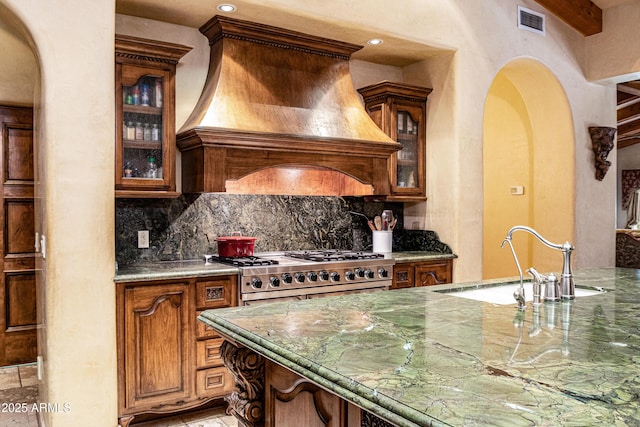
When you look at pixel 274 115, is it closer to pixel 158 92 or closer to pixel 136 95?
pixel 158 92

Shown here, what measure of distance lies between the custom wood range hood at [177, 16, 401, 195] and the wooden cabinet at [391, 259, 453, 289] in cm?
68

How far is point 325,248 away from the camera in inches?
179

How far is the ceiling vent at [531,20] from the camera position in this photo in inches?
191

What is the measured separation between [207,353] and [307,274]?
0.84 metres

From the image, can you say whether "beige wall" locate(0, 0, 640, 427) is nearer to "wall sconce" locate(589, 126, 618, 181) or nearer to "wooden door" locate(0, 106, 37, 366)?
"wall sconce" locate(589, 126, 618, 181)

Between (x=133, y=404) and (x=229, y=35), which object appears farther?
(x=229, y=35)

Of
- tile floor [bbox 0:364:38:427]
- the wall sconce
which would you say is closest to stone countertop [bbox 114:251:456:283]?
tile floor [bbox 0:364:38:427]

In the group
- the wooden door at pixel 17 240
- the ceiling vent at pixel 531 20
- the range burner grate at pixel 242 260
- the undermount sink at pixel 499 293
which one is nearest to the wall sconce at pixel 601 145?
the ceiling vent at pixel 531 20

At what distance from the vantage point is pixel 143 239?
3.73 metres

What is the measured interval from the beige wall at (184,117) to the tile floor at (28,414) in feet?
1.70

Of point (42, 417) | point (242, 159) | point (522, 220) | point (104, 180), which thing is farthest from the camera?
point (522, 220)

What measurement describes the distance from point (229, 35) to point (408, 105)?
1682 millimetres

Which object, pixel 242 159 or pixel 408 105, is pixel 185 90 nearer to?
pixel 242 159

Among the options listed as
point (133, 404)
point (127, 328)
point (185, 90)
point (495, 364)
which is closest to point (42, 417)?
point (133, 404)
